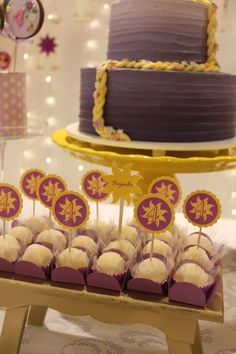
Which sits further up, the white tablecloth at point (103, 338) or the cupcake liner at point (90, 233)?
the cupcake liner at point (90, 233)

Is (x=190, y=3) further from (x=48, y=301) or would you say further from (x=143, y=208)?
(x=48, y=301)

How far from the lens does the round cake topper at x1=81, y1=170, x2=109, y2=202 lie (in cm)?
110

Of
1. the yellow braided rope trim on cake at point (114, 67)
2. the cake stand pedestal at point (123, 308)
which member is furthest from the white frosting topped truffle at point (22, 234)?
the yellow braided rope trim on cake at point (114, 67)

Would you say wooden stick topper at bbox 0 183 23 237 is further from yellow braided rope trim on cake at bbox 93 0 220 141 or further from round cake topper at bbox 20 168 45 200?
yellow braided rope trim on cake at bbox 93 0 220 141

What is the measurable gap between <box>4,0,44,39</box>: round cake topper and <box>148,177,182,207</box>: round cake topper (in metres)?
0.77

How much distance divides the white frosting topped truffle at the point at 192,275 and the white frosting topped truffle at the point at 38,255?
261 mm

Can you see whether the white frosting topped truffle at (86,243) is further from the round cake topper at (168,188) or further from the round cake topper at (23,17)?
the round cake topper at (23,17)

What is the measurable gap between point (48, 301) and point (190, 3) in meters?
1.04

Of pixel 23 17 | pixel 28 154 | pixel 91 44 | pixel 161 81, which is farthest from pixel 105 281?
pixel 28 154

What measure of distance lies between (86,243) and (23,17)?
0.85 meters

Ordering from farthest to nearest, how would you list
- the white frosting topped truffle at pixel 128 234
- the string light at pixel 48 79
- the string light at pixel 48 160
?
1. the string light at pixel 48 160
2. the string light at pixel 48 79
3. the white frosting topped truffle at pixel 128 234

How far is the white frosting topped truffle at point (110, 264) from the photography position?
96 centimetres

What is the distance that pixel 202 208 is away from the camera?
978mm

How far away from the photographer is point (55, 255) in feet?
3.32
